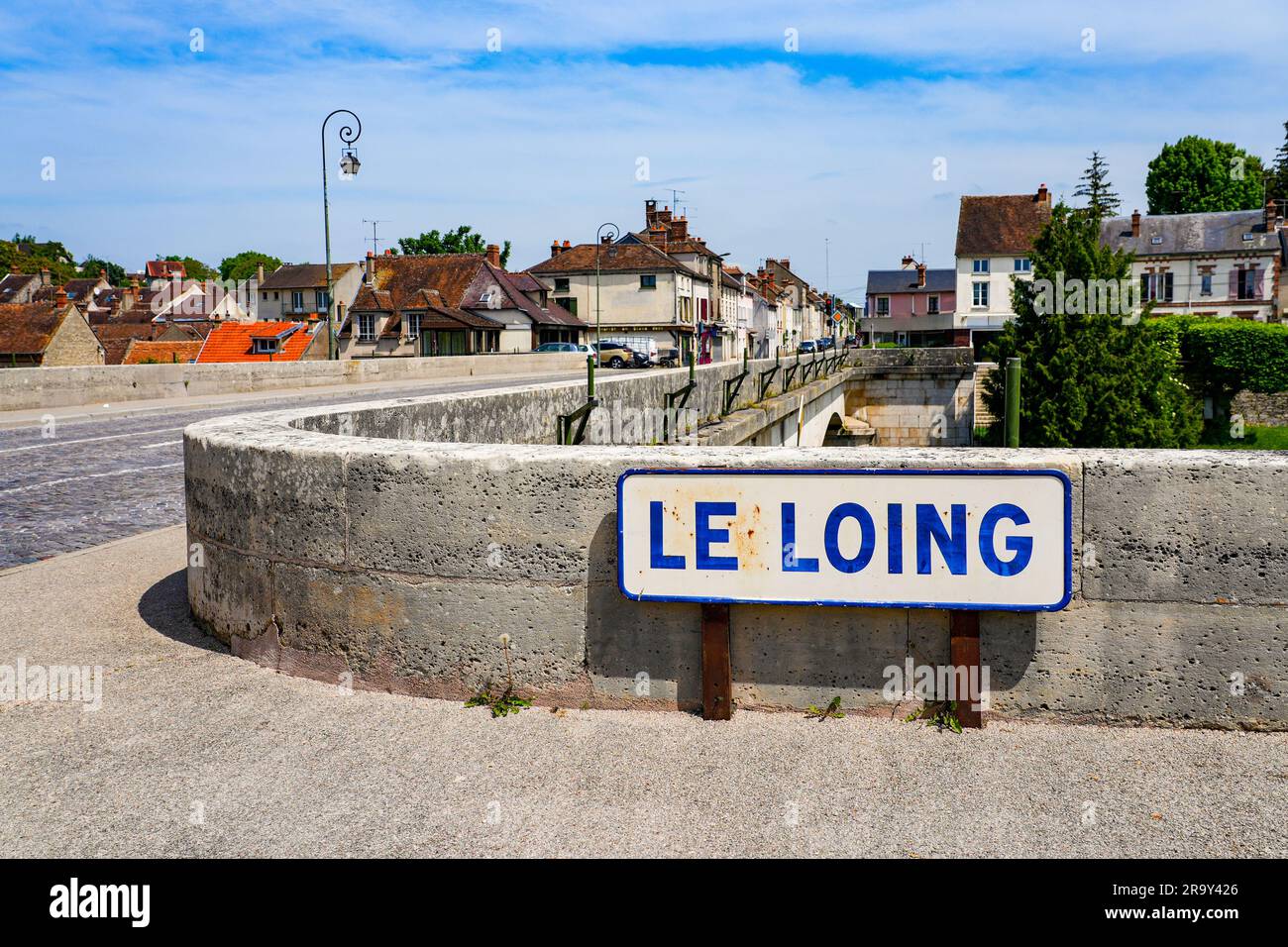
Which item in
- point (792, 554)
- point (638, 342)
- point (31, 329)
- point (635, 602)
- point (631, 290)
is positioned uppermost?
point (631, 290)

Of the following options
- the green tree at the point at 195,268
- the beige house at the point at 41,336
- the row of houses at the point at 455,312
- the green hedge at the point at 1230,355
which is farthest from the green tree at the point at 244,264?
the green hedge at the point at 1230,355

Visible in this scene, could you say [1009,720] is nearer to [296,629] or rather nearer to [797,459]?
[797,459]

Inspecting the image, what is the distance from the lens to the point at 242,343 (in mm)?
64125

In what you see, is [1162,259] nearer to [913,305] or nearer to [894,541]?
[913,305]

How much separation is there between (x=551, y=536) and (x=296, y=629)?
130cm

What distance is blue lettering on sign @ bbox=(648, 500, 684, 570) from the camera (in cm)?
410

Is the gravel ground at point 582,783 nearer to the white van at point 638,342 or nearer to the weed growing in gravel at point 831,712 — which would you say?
the weed growing in gravel at point 831,712

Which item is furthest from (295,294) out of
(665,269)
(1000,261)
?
(1000,261)

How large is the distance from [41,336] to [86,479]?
5842cm

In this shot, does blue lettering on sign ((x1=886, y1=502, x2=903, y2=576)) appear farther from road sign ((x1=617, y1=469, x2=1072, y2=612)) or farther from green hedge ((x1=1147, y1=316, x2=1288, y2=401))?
green hedge ((x1=1147, y1=316, x2=1288, y2=401))

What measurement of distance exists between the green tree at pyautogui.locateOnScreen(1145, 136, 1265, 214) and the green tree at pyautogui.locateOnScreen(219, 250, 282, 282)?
403ft

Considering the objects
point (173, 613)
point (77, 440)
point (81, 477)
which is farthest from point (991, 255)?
point (173, 613)

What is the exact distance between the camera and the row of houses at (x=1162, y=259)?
70188 mm

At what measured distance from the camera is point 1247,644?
12.8 ft
